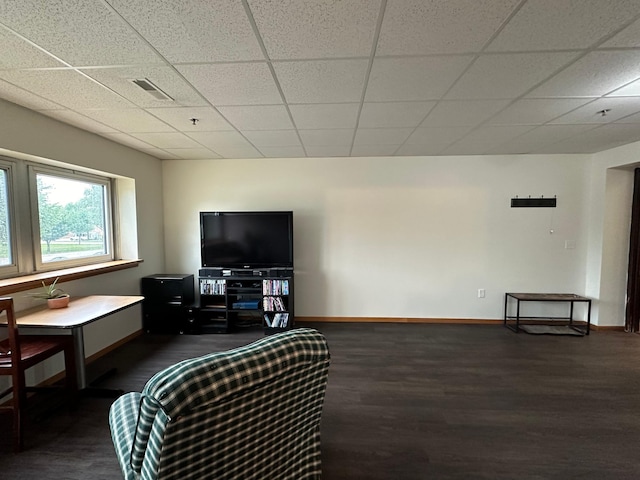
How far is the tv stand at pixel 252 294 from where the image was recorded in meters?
3.82

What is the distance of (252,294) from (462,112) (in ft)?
10.5

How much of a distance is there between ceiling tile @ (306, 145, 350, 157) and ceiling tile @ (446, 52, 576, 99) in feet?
5.45

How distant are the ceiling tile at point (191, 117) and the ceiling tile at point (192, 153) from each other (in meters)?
0.79

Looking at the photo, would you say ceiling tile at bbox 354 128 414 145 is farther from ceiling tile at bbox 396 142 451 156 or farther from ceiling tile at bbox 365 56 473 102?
ceiling tile at bbox 365 56 473 102

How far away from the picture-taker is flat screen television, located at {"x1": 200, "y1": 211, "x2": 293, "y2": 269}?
3859 mm

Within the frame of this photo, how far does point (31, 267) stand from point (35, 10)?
93.8 inches

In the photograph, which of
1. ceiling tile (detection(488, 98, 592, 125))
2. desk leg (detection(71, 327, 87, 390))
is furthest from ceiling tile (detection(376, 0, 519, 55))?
desk leg (detection(71, 327, 87, 390))

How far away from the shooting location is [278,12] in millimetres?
1273

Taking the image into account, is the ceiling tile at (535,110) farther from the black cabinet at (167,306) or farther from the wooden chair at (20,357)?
the black cabinet at (167,306)

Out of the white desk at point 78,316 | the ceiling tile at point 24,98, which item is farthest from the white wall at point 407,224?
the ceiling tile at point 24,98

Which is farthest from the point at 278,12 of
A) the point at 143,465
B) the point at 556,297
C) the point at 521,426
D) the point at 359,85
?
the point at 556,297

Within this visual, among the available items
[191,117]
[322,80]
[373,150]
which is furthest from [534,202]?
[191,117]

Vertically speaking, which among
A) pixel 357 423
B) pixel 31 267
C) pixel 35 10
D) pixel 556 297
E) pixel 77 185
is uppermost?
pixel 35 10

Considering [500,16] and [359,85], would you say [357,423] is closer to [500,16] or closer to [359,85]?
[359,85]
